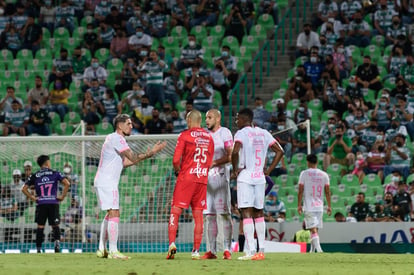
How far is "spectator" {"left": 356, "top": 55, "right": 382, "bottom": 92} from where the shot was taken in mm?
28969

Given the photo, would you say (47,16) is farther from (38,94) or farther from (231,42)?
(231,42)

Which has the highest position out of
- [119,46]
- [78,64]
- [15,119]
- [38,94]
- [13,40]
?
[13,40]

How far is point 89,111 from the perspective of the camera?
30.7 meters

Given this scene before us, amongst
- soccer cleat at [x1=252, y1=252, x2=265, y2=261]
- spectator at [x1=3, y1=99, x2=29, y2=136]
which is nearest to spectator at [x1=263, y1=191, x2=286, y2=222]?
spectator at [x1=3, y1=99, x2=29, y2=136]

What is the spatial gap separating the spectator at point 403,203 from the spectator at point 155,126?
725cm

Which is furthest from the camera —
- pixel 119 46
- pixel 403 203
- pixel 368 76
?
pixel 119 46

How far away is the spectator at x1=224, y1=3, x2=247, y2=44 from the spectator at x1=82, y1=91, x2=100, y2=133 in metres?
4.64

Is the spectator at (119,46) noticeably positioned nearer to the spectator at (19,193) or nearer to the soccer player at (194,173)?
the spectator at (19,193)

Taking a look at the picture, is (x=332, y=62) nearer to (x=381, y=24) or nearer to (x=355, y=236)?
(x=381, y=24)

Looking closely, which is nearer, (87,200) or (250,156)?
(250,156)

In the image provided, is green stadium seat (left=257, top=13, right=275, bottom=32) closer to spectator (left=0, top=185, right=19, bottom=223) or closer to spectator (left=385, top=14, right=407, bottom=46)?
spectator (left=385, top=14, right=407, bottom=46)

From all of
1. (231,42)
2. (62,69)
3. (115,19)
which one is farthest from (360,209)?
(115,19)

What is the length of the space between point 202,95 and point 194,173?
14541 mm

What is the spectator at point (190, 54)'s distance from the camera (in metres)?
31.5
